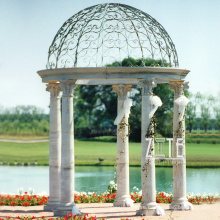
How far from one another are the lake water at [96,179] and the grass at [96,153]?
11.5 ft

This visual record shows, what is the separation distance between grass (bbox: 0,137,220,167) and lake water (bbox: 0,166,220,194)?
3491 millimetres

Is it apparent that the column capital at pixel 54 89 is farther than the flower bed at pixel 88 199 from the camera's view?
No

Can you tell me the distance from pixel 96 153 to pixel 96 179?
25869mm

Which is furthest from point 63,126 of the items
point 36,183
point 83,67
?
point 36,183

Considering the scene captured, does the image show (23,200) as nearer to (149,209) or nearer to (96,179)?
(149,209)

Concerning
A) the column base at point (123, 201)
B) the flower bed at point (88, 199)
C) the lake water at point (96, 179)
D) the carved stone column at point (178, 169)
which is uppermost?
the carved stone column at point (178, 169)

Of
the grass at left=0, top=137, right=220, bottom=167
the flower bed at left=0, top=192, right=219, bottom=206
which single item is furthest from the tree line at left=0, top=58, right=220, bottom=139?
the flower bed at left=0, top=192, right=219, bottom=206

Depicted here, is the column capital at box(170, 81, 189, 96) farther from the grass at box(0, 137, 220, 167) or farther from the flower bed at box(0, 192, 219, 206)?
the grass at box(0, 137, 220, 167)

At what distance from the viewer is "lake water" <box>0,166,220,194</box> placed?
6594 centimetres

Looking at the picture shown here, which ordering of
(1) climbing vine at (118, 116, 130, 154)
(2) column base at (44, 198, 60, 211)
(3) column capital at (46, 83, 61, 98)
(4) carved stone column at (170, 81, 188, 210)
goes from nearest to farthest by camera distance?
(4) carved stone column at (170, 81, 188, 210) → (3) column capital at (46, 83, 61, 98) → (2) column base at (44, 198, 60, 211) → (1) climbing vine at (118, 116, 130, 154)

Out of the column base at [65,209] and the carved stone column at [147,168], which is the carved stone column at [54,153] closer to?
the column base at [65,209]

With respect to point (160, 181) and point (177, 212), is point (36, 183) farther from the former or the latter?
point (177, 212)

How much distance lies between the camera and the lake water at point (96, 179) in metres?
65.9

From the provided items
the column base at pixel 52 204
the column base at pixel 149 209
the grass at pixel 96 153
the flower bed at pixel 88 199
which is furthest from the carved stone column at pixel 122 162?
the grass at pixel 96 153
